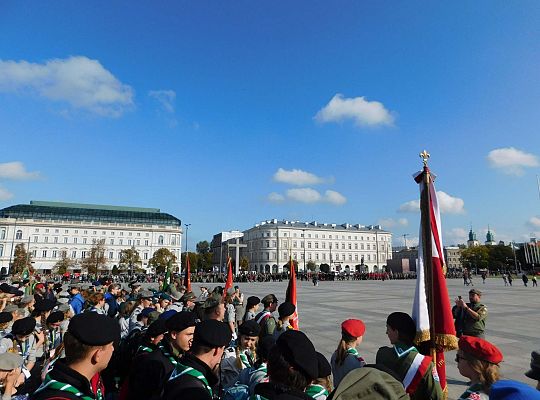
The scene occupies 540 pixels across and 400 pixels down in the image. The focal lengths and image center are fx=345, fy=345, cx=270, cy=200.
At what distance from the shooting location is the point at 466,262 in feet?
354

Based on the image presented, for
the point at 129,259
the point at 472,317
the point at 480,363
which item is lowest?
the point at 472,317

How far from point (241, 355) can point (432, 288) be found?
7.99ft

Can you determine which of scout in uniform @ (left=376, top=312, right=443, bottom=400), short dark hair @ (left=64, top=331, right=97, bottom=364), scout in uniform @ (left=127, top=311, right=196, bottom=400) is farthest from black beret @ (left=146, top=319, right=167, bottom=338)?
scout in uniform @ (left=376, top=312, right=443, bottom=400)

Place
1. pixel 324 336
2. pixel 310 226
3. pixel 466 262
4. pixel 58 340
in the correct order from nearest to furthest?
1. pixel 58 340
2. pixel 324 336
3. pixel 466 262
4. pixel 310 226

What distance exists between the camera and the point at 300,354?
6.92 ft

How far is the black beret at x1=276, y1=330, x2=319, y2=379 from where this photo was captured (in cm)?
207

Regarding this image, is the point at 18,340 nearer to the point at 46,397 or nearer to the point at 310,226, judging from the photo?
the point at 46,397

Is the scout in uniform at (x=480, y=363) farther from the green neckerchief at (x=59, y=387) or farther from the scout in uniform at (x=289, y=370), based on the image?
the green neckerchief at (x=59, y=387)

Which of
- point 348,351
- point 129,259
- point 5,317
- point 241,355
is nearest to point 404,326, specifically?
point 348,351

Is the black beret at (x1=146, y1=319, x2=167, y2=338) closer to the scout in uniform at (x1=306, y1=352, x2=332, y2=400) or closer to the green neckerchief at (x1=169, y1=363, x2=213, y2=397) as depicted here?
the green neckerchief at (x1=169, y1=363, x2=213, y2=397)

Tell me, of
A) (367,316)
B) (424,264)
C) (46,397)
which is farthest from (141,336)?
(367,316)

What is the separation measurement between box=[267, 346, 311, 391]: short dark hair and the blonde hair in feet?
4.95

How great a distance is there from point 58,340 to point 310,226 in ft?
370

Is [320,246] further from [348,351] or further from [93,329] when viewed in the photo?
[93,329]
